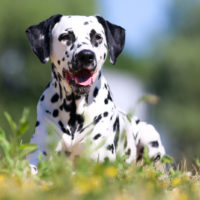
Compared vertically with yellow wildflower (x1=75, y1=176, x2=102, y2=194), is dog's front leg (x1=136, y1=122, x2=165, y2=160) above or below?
below

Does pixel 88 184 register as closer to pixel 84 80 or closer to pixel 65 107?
pixel 84 80

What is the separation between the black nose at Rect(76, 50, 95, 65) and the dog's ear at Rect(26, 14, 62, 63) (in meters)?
0.53

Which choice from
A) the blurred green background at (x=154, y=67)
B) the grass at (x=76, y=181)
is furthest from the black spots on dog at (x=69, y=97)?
the blurred green background at (x=154, y=67)

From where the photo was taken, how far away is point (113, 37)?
21.2 ft

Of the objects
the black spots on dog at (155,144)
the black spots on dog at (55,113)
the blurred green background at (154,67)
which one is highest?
the black spots on dog at (55,113)

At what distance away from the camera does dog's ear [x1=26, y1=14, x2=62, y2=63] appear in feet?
20.3

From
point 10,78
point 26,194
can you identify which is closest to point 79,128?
point 26,194

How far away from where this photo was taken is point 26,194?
3107 millimetres

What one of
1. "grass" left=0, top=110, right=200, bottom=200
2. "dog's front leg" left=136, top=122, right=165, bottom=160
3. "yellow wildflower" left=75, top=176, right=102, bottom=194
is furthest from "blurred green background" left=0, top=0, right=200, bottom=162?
"yellow wildflower" left=75, top=176, right=102, bottom=194

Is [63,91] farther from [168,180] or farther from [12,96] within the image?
[12,96]

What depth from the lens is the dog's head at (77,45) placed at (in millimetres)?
5821

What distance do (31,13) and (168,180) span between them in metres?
27.9

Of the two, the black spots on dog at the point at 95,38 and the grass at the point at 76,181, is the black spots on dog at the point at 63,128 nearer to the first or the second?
the black spots on dog at the point at 95,38

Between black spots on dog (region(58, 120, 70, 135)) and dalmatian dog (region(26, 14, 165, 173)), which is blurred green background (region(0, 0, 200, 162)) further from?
black spots on dog (region(58, 120, 70, 135))
